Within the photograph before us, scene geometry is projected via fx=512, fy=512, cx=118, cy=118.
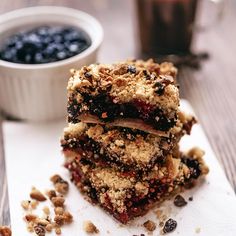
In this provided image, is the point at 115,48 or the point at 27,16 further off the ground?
the point at 27,16

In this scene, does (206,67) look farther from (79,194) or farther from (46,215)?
(46,215)

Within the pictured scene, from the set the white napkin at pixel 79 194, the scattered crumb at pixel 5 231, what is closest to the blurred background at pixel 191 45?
the white napkin at pixel 79 194

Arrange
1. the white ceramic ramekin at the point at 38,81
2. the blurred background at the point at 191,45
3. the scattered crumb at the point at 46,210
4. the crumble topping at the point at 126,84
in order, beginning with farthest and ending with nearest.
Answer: the blurred background at the point at 191,45 < the white ceramic ramekin at the point at 38,81 < the scattered crumb at the point at 46,210 < the crumble topping at the point at 126,84

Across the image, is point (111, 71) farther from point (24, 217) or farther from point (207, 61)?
point (207, 61)

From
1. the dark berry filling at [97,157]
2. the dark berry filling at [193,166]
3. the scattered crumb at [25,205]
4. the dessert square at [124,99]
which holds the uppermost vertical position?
the dessert square at [124,99]

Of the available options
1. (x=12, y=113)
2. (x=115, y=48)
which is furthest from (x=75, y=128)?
(x=115, y=48)

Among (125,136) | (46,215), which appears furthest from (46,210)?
(125,136)

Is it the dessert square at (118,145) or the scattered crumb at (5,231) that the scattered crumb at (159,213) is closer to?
the dessert square at (118,145)
